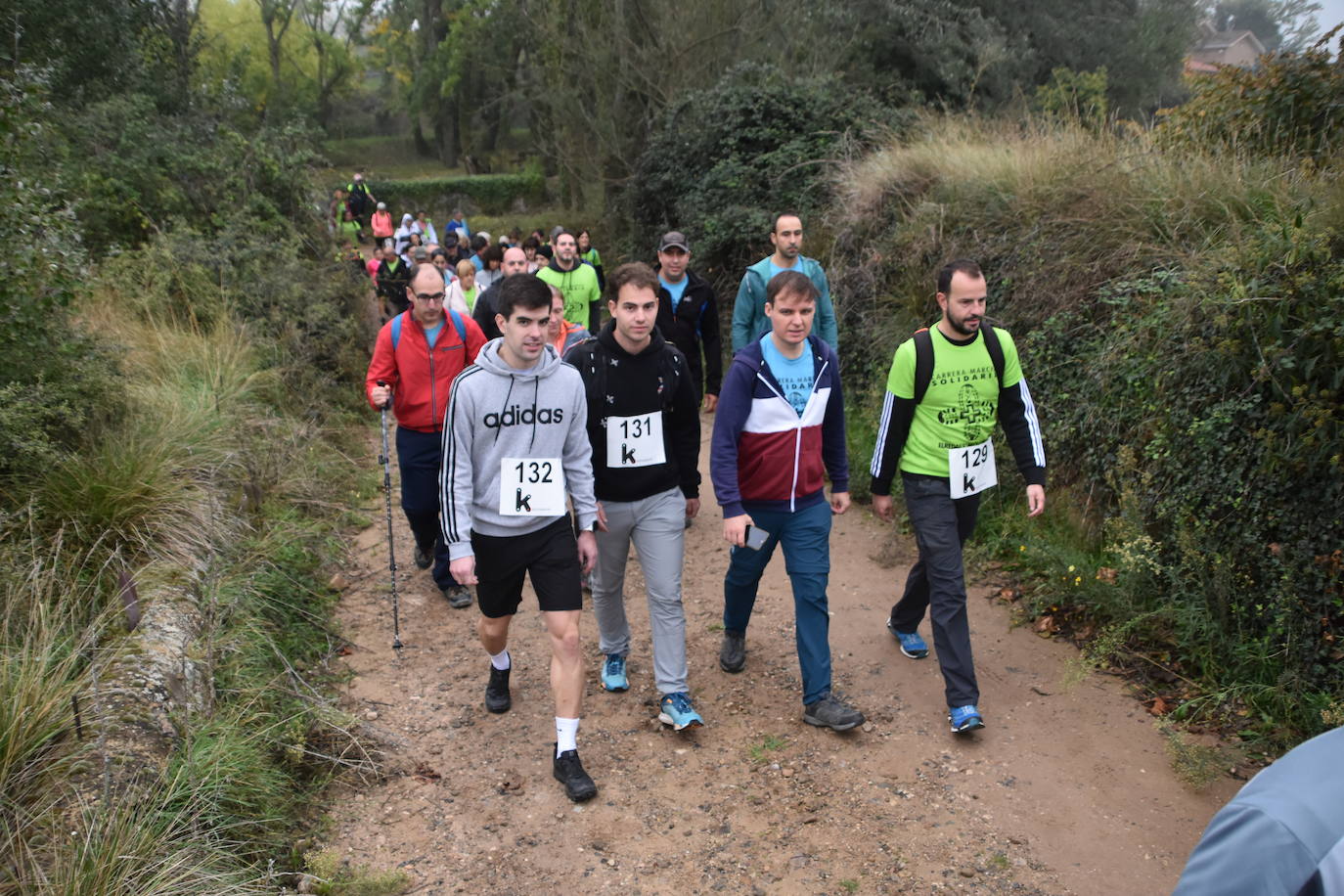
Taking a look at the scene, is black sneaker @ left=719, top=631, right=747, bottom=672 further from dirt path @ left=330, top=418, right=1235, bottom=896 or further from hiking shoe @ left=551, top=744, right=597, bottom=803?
hiking shoe @ left=551, top=744, right=597, bottom=803

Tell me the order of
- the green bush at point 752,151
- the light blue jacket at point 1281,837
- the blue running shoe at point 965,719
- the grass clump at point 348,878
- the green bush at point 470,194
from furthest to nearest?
1. the green bush at point 470,194
2. the green bush at point 752,151
3. the blue running shoe at point 965,719
4. the grass clump at point 348,878
5. the light blue jacket at point 1281,837

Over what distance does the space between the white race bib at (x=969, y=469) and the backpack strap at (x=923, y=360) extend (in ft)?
1.16

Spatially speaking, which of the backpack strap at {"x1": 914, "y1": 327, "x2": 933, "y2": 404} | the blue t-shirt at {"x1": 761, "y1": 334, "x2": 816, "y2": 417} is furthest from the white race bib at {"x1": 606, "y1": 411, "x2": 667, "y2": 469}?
the backpack strap at {"x1": 914, "y1": 327, "x2": 933, "y2": 404}

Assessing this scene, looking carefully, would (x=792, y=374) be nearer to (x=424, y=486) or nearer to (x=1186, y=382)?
(x=1186, y=382)

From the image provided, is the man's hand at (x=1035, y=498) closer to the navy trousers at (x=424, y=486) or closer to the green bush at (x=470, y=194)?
the navy trousers at (x=424, y=486)

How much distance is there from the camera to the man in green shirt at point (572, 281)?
875cm

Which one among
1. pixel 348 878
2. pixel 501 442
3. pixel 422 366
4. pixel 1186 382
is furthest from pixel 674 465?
pixel 1186 382

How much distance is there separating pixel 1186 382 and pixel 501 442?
3.67 m

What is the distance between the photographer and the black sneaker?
5547 millimetres

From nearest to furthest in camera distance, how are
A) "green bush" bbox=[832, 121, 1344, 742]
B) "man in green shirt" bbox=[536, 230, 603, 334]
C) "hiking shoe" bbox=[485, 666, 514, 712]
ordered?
"green bush" bbox=[832, 121, 1344, 742] → "hiking shoe" bbox=[485, 666, 514, 712] → "man in green shirt" bbox=[536, 230, 603, 334]

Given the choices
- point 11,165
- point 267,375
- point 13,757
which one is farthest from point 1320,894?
point 267,375

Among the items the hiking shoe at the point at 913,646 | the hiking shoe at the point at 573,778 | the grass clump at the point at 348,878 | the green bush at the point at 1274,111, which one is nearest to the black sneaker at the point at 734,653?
the hiking shoe at the point at 913,646

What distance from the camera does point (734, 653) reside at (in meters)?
5.56

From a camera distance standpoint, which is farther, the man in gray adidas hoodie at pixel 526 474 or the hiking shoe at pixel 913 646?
the hiking shoe at pixel 913 646
